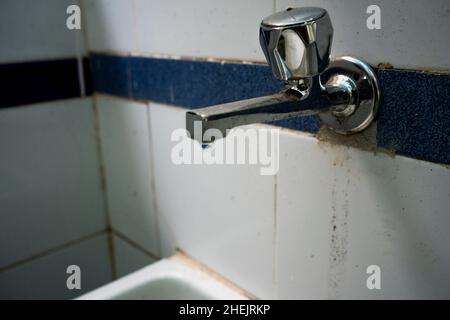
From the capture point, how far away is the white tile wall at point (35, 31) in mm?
642

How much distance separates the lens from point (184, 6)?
1.73 feet

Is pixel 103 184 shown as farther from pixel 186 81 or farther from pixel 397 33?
pixel 397 33

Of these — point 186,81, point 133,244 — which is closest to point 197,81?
point 186,81

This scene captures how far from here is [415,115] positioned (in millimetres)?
351

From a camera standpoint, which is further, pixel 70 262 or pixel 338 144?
pixel 70 262

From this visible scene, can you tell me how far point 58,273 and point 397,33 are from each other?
2.32 ft

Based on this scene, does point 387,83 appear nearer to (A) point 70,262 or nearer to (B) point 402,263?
(B) point 402,263

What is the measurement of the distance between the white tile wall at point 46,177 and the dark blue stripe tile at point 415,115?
22.0 inches

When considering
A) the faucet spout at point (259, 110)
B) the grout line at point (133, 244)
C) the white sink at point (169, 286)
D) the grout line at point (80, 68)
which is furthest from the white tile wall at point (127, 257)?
the faucet spout at point (259, 110)

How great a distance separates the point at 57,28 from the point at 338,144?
0.52 meters

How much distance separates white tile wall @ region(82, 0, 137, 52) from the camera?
629 mm

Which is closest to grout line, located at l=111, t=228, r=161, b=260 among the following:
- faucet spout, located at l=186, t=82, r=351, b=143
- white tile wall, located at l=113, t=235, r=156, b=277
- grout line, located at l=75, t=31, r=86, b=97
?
white tile wall, located at l=113, t=235, r=156, b=277

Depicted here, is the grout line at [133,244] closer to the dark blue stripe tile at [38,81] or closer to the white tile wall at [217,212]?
the white tile wall at [217,212]
